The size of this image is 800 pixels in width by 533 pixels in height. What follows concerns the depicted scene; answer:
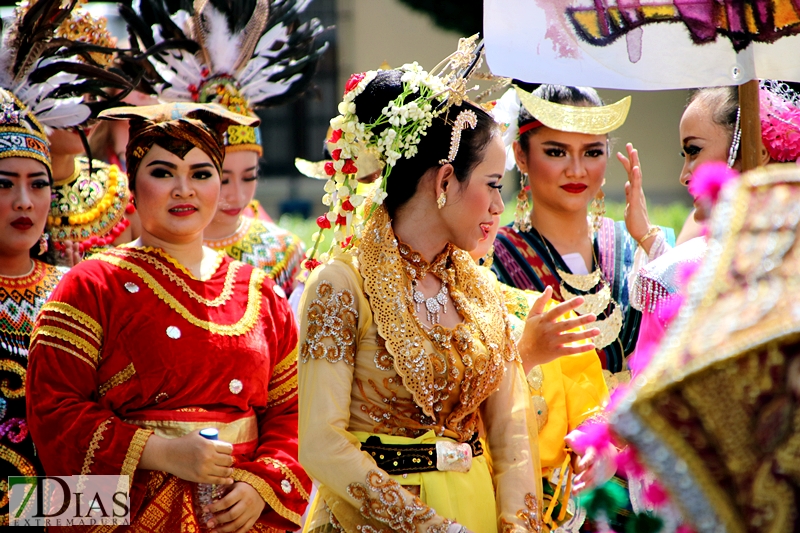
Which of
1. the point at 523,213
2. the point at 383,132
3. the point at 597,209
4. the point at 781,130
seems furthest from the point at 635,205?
the point at 383,132

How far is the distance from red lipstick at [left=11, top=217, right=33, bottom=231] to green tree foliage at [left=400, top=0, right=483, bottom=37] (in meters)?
7.31

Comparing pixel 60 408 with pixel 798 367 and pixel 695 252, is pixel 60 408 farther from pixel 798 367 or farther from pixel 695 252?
pixel 798 367

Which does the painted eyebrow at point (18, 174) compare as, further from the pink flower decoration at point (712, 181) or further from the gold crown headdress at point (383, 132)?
the pink flower decoration at point (712, 181)

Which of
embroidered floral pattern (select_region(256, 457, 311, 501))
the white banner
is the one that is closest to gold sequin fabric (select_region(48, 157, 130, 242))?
embroidered floral pattern (select_region(256, 457, 311, 501))

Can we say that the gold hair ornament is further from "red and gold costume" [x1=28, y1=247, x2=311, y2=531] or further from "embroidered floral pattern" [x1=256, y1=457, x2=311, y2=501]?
"embroidered floral pattern" [x1=256, y1=457, x2=311, y2=501]

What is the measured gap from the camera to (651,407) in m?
1.13

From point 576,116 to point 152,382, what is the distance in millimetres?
1876

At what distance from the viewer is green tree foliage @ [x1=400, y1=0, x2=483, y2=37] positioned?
9.71 metres

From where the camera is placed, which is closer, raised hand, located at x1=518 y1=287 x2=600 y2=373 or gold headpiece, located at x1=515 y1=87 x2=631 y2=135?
raised hand, located at x1=518 y1=287 x2=600 y2=373

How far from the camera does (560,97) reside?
11.5 feet

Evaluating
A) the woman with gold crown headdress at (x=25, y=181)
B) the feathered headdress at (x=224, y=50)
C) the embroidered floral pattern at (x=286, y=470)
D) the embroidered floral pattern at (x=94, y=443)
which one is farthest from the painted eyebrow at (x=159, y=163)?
the feathered headdress at (x=224, y=50)

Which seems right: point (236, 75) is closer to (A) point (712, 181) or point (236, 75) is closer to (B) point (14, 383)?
(B) point (14, 383)

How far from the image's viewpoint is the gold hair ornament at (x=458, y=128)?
228cm

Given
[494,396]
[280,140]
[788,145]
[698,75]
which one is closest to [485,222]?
[494,396]
